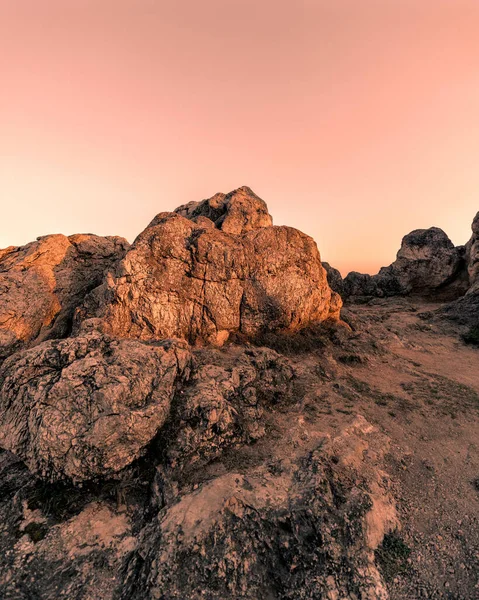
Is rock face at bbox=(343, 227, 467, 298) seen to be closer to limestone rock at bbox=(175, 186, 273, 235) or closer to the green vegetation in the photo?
limestone rock at bbox=(175, 186, 273, 235)

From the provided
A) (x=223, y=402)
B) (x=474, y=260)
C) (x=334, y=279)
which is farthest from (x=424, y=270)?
(x=223, y=402)

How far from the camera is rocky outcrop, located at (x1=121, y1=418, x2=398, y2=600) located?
32.6 ft

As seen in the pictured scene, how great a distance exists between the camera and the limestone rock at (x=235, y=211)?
3472cm

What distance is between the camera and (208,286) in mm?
27359

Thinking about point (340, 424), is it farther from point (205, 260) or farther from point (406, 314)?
point (406, 314)

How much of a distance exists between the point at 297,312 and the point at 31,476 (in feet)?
82.3

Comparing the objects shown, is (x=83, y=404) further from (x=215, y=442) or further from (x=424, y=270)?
(x=424, y=270)

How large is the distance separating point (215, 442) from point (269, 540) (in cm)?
560

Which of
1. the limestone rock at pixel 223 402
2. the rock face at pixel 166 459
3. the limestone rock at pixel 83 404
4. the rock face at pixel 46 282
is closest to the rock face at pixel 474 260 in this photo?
the rock face at pixel 166 459

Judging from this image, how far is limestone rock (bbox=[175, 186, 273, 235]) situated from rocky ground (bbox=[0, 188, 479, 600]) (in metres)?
6.17

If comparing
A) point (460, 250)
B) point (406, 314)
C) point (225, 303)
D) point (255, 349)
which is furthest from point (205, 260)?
point (460, 250)

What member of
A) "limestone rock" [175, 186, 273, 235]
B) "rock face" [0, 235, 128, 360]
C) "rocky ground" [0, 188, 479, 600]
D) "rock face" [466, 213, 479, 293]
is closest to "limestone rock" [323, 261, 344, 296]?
"rock face" [466, 213, 479, 293]

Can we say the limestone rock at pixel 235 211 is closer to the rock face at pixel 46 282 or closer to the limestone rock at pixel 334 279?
the rock face at pixel 46 282

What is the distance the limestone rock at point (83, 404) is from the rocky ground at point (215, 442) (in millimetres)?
94
